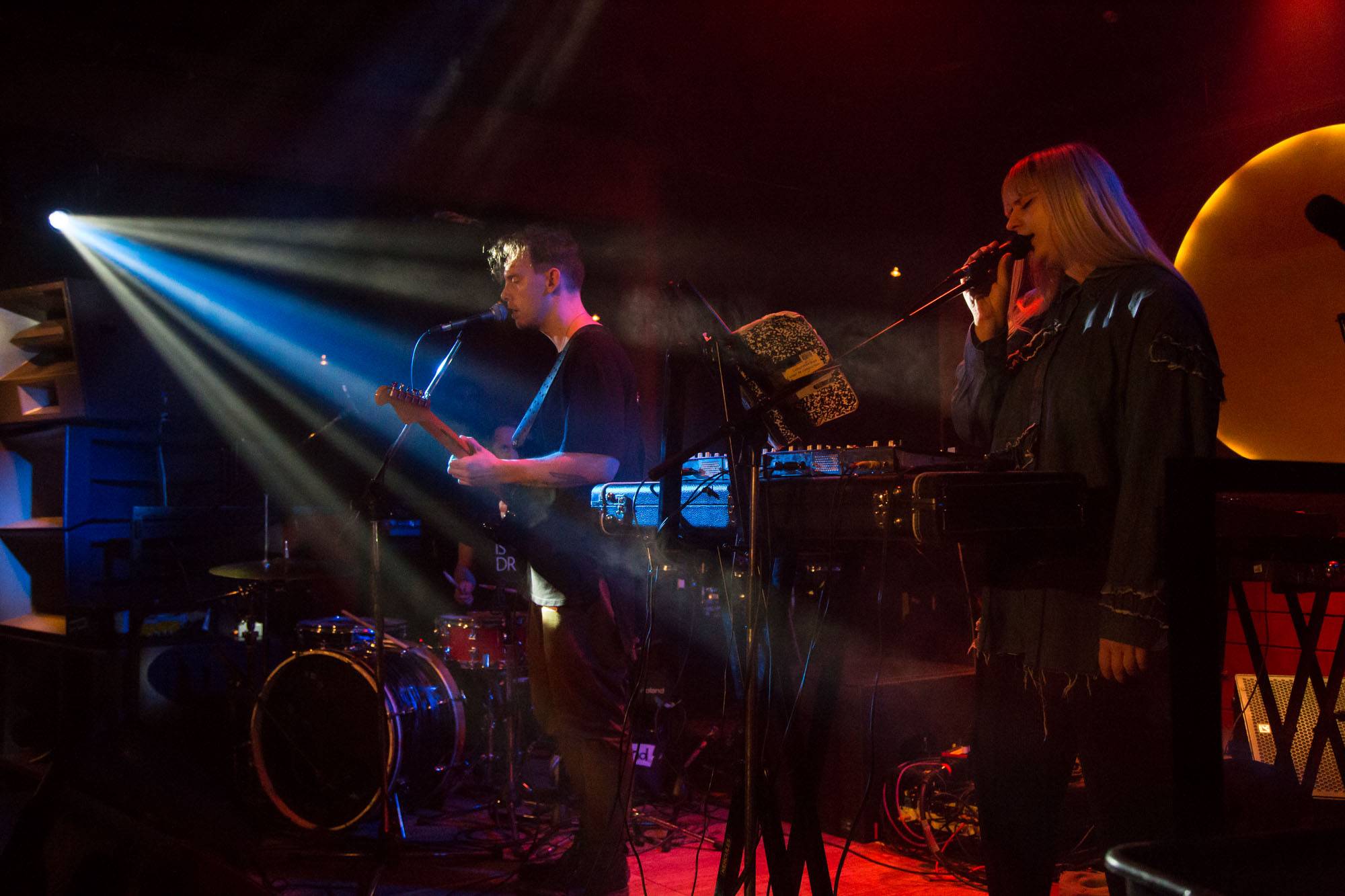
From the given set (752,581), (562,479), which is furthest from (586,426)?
(752,581)

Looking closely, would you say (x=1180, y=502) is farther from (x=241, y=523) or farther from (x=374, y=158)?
(x=374, y=158)

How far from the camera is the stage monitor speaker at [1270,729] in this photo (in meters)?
3.74

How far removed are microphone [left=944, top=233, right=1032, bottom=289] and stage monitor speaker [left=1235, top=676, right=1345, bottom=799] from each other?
2.93 meters

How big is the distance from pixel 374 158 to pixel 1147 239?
4958mm

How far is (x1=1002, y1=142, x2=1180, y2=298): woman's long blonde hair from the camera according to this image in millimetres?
1707

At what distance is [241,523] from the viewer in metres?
4.81

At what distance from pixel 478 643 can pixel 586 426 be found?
71.9 inches

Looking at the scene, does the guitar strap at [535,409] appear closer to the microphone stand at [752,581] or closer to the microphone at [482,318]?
the microphone at [482,318]

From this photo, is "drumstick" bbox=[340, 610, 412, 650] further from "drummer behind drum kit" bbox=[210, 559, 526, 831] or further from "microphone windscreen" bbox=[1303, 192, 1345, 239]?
"microphone windscreen" bbox=[1303, 192, 1345, 239]

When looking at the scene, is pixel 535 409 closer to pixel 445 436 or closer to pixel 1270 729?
pixel 445 436

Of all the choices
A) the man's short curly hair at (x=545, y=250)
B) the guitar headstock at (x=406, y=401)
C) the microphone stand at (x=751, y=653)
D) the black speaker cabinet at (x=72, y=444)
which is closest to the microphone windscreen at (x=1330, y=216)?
the microphone stand at (x=751, y=653)

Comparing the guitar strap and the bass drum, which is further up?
the guitar strap

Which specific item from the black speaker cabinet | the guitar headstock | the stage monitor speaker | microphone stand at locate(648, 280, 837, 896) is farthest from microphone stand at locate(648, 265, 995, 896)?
the black speaker cabinet

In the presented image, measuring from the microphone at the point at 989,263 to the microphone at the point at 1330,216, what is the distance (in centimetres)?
48
